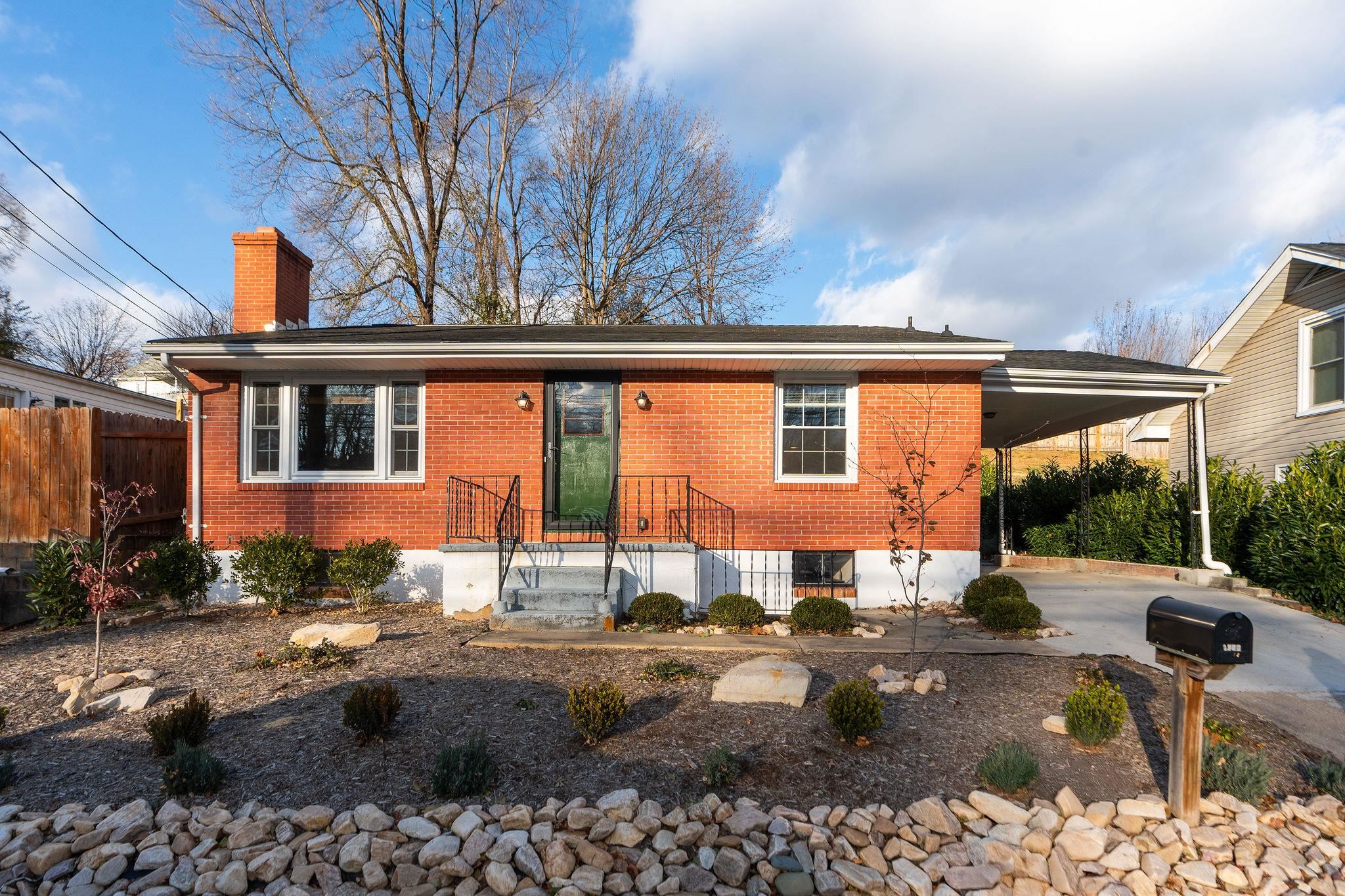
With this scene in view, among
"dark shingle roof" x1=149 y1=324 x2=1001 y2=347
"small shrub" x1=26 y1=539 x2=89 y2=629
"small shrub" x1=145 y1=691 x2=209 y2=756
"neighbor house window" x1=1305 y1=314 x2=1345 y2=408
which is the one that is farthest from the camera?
"neighbor house window" x1=1305 y1=314 x2=1345 y2=408

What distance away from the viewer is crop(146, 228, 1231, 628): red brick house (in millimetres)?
8625

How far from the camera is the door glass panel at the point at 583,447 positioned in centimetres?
881

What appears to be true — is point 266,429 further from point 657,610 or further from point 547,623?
point 657,610

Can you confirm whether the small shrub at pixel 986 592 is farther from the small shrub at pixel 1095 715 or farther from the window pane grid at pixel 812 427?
the small shrub at pixel 1095 715

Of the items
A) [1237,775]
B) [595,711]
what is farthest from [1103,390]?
[595,711]

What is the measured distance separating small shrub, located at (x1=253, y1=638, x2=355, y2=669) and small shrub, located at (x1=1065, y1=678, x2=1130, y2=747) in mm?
5166

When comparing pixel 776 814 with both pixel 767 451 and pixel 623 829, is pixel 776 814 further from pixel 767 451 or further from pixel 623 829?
pixel 767 451

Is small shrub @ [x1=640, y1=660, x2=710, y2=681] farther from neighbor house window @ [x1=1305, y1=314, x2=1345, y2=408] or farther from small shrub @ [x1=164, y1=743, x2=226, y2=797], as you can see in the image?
neighbor house window @ [x1=1305, y1=314, x2=1345, y2=408]

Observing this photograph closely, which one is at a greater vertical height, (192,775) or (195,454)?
(195,454)

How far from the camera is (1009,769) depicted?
11.7ft

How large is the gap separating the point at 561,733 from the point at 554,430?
202 inches

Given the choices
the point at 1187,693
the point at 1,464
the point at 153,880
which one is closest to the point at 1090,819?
the point at 1187,693

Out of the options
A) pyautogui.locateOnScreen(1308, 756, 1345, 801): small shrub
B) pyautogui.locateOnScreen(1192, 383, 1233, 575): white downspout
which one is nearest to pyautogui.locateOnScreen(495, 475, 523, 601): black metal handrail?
pyautogui.locateOnScreen(1308, 756, 1345, 801): small shrub

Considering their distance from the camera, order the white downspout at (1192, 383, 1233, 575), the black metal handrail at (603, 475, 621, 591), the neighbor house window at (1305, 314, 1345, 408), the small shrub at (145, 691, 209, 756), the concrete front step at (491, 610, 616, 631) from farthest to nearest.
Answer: the neighbor house window at (1305, 314, 1345, 408) → the white downspout at (1192, 383, 1233, 575) → the black metal handrail at (603, 475, 621, 591) → the concrete front step at (491, 610, 616, 631) → the small shrub at (145, 691, 209, 756)
